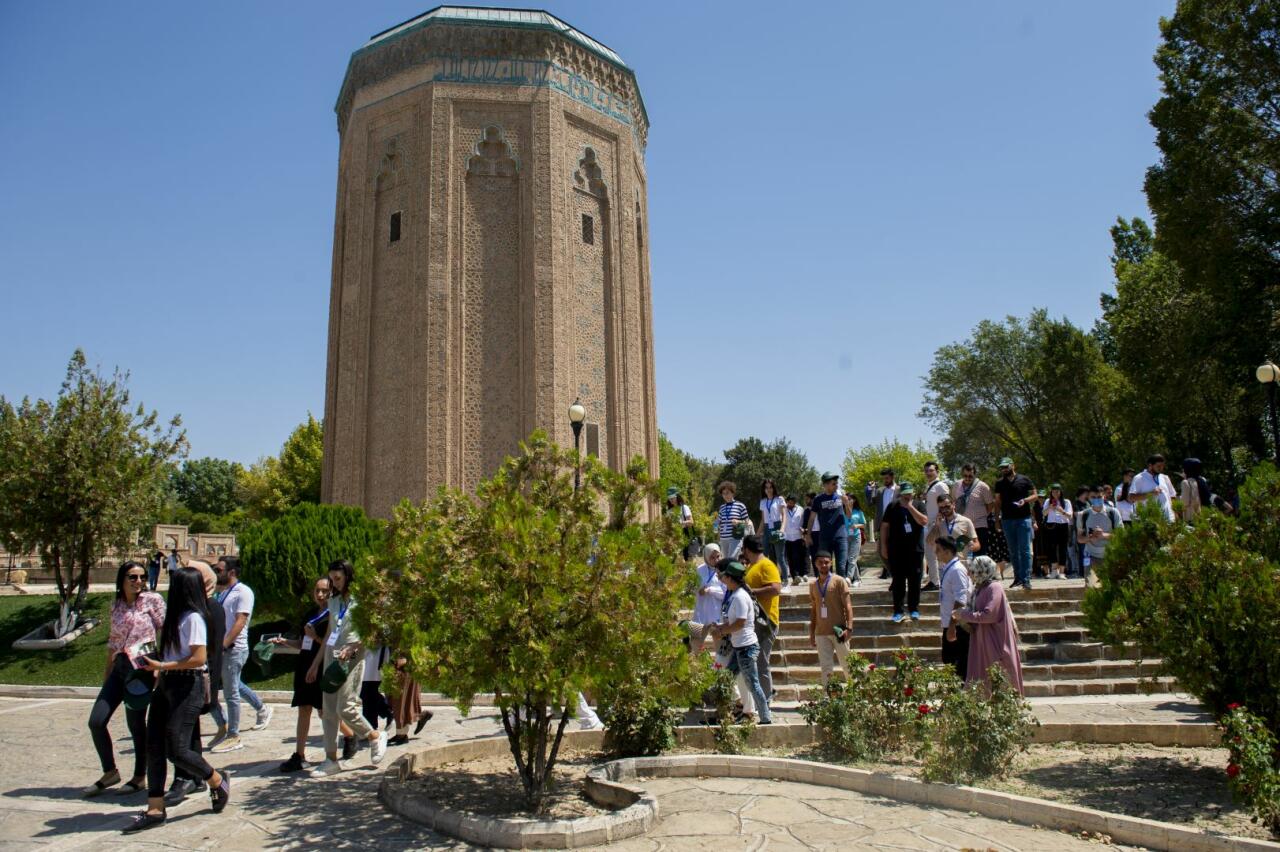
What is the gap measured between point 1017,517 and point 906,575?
1.91 m

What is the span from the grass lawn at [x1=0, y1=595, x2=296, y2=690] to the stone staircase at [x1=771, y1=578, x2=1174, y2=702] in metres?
7.03

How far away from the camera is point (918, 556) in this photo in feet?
37.7

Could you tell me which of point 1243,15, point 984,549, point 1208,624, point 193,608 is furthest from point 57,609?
point 1243,15

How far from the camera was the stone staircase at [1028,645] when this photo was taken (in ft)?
32.8

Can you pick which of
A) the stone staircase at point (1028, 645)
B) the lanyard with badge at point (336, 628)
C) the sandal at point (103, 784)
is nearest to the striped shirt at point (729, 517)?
the stone staircase at point (1028, 645)

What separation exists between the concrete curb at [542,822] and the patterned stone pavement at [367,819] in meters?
0.09

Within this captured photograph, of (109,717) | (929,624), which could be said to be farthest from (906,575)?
(109,717)

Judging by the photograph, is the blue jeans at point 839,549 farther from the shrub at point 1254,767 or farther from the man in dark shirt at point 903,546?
the shrub at point 1254,767

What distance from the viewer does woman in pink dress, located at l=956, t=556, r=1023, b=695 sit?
7.25m

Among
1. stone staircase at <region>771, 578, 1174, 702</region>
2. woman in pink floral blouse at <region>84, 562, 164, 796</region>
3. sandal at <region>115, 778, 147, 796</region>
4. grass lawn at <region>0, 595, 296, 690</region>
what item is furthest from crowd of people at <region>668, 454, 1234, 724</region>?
grass lawn at <region>0, 595, 296, 690</region>

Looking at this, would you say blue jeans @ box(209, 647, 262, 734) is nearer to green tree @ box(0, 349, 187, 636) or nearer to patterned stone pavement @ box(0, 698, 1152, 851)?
patterned stone pavement @ box(0, 698, 1152, 851)

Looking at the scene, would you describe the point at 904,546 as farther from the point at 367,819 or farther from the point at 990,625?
the point at 367,819

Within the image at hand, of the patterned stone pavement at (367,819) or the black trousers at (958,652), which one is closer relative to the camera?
the patterned stone pavement at (367,819)

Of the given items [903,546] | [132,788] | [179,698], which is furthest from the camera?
[903,546]
